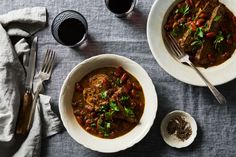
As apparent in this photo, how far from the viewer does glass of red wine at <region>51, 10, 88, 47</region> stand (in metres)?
2.74

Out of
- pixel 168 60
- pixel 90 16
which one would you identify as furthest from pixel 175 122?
pixel 90 16

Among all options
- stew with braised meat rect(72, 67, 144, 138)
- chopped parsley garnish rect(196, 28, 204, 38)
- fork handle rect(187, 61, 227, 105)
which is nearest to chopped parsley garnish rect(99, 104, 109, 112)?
stew with braised meat rect(72, 67, 144, 138)

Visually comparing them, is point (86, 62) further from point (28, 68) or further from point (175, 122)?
point (175, 122)

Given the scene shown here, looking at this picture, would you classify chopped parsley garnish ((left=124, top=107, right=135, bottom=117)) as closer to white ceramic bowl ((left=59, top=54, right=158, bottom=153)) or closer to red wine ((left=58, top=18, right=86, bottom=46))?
white ceramic bowl ((left=59, top=54, right=158, bottom=153))

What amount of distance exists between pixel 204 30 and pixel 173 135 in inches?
24.6

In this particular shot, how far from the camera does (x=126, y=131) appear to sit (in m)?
2.68

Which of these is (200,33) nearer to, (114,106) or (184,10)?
(184,10)

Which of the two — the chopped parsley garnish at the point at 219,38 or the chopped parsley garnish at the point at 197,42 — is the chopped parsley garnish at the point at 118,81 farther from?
the chopped parsley garnish at the point at 219,38

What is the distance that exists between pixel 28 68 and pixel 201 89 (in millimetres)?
1041

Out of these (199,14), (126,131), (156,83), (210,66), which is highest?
(199,14)

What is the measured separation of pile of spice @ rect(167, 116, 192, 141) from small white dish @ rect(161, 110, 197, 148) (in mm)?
15

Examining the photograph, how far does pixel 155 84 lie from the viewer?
2.76 meters

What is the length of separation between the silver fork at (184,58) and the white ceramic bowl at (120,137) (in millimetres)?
213

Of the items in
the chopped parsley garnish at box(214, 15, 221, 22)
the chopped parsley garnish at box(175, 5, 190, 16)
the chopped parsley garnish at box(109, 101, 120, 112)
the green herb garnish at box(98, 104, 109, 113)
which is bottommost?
the green herb garnish at box(98, 104, 109, 113)
